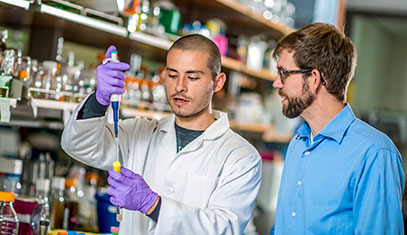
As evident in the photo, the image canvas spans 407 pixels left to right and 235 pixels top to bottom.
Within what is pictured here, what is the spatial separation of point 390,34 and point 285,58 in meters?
7.49

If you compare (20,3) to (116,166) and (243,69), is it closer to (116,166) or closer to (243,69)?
(116,166)

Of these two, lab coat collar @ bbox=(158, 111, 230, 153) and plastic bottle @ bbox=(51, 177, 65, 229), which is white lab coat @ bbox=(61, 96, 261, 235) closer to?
lab coat collar @ bbox=(158, 111, 230, 153)

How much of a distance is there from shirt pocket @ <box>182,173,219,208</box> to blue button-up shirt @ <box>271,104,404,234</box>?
0.32 metres

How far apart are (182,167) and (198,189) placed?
0.11 m

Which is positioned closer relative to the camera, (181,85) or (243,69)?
(181,85)

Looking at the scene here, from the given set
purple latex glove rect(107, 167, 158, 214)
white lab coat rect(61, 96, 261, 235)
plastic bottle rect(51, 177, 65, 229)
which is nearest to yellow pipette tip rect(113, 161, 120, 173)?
purple latex glove rect(107, 167, 158, 214)

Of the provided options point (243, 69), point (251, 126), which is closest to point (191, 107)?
point (243, 69)

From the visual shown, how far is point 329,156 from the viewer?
2.10m

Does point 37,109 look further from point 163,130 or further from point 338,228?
point 338,228

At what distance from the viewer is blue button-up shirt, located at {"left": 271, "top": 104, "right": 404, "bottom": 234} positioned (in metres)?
1.90

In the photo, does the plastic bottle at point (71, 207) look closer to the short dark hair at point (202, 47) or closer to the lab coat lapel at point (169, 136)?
the lab coat lapel at point (169, 136)

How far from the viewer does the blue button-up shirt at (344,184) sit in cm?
190

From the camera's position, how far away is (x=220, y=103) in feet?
14.1

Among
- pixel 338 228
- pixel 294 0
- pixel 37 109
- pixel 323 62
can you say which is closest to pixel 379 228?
pixel 338 228
